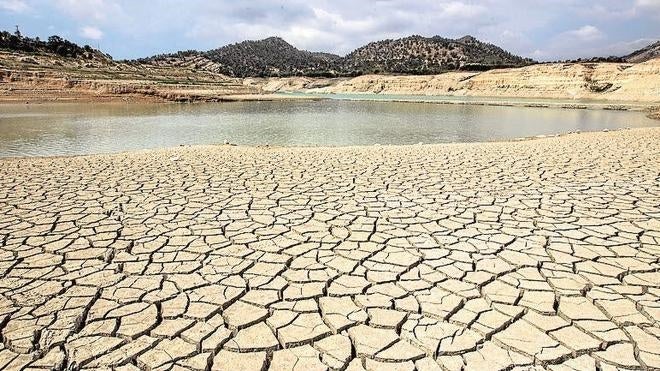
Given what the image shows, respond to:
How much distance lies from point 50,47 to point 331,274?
73.8m

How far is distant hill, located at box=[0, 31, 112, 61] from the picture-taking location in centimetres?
5700

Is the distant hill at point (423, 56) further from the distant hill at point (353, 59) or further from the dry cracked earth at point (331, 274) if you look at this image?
the dry cracked earth at point (331, 274)

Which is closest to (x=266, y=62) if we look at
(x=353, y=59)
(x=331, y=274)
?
(x=353, y=59)

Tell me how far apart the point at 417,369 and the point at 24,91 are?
43596 mm

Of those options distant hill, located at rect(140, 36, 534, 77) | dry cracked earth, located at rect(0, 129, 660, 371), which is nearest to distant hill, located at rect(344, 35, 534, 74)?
distant hill, located at rect(140, 36, 534, 77)

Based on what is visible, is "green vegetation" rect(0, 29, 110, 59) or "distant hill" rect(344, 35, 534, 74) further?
"distant hill" rect(344, 35, 534, 74)

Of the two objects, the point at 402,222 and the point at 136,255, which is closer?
the point at 136,255

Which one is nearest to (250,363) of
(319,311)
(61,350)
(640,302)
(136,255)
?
Answer: (319,311)

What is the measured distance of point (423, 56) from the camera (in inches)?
4402

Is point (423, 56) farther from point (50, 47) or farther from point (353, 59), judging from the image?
point (50, 47)

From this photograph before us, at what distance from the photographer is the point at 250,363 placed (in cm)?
237

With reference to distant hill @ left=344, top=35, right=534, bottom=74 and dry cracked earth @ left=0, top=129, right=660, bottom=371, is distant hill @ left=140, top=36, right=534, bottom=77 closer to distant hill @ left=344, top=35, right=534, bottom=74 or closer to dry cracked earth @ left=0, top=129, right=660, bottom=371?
distant hill @ left=344, top=35, right=534, bottom=74

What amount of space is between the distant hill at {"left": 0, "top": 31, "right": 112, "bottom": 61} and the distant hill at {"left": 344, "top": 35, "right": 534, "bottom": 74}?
55.3 metres

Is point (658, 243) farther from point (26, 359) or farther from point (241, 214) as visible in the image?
point (26, 359)
